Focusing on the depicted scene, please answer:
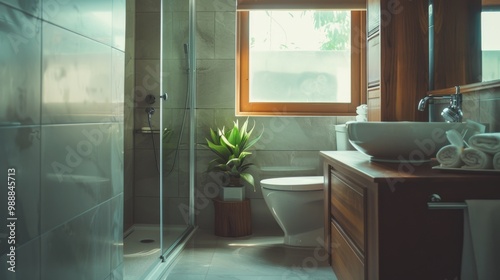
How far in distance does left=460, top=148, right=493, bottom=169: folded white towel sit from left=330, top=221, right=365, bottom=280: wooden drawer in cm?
42

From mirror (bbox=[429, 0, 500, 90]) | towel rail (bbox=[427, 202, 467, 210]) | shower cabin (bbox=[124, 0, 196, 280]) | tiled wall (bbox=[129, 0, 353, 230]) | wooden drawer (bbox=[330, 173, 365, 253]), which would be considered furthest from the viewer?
tiled wall (bbox=[129, 0, 353, 230])

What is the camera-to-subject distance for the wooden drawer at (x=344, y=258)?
51.6 inches

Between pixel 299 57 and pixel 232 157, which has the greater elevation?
pixel 299 57

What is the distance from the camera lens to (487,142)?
43.7 inches

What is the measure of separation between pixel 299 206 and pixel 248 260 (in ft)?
1.49

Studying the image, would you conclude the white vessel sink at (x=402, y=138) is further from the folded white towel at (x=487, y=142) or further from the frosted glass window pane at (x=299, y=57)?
the frosted glass window pane at (x=299, y=57)

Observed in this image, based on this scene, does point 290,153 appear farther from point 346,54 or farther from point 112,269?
point 112,269

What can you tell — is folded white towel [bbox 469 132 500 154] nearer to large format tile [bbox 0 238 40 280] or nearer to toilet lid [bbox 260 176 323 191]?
large format tile [bbox 0 238 40 280]

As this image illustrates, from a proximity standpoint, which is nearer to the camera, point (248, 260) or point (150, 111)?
point (248, 260)

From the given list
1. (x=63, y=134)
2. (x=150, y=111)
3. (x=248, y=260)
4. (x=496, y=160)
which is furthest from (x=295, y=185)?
(x=63, y=134)

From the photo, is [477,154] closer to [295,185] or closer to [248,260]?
[295,185]

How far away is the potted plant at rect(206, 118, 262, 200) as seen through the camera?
2967 millimetres

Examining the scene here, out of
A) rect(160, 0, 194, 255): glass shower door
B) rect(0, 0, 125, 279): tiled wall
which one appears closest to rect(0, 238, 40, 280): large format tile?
rect(0, 0, 125, 279): tiled wall

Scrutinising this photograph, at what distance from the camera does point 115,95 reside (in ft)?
5.05
